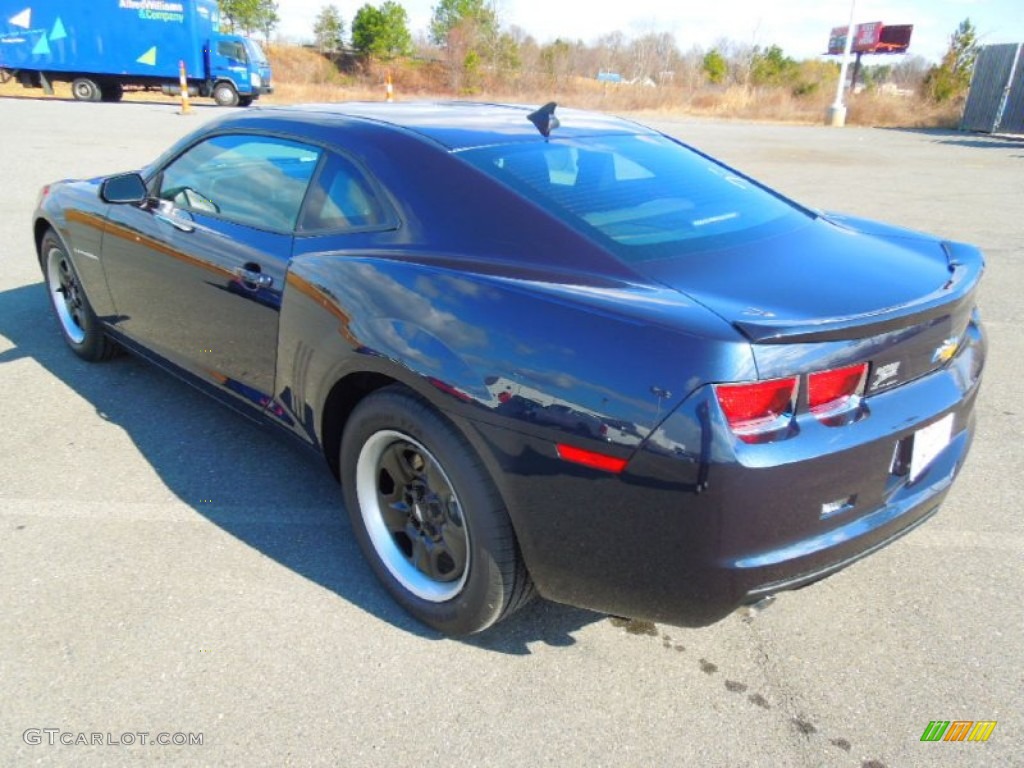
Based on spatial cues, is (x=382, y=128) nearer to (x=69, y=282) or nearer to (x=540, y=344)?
(x=540, y=344)

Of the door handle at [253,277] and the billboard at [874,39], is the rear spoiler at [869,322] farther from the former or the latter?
the billboard at [874,39]

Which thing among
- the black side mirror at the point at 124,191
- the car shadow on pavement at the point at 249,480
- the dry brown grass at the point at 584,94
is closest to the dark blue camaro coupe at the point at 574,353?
the car shadow on pavement at the point at 249,480

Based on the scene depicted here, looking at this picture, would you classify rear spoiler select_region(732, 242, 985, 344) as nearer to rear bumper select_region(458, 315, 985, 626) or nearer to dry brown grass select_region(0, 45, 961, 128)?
rear bumper select_region(458, 315, 985, 626)

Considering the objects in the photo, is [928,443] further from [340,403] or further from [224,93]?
[224,93]

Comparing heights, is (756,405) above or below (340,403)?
above

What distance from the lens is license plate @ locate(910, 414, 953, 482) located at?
2.04 m

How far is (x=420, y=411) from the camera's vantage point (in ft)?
7.20

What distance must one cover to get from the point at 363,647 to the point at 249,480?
1196 mm

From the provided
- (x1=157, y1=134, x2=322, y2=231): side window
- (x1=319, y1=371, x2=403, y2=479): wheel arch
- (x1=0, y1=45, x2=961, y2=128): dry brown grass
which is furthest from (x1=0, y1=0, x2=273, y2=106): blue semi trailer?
(x1=319, y1=371, x2=403, y2=479): wheel arch

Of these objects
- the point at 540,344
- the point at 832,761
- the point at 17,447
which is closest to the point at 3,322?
the point at 17,447

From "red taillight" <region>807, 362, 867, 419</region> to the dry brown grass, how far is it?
17199 mm

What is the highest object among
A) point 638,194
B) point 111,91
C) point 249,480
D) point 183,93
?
point 638,194

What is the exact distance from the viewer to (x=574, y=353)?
188 cm

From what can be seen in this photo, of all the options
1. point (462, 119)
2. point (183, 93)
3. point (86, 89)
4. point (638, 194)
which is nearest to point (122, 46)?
point (86, 89)
